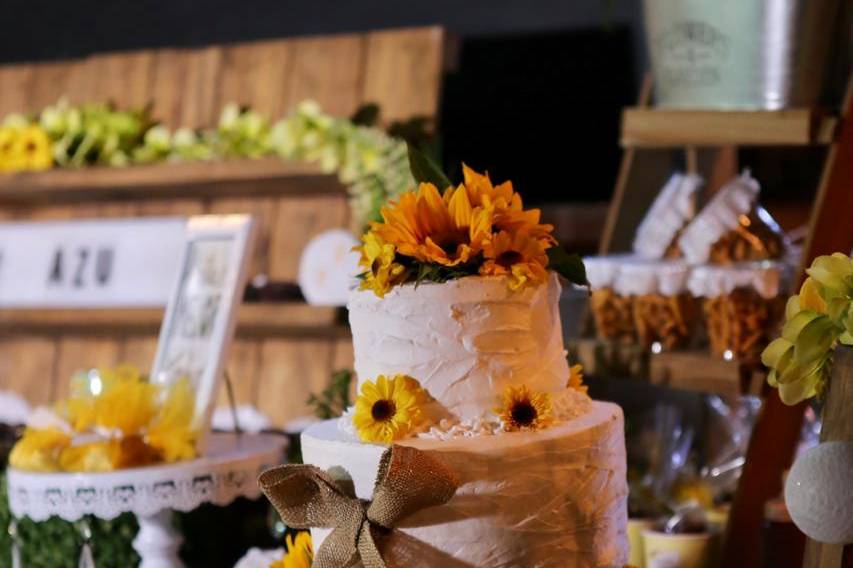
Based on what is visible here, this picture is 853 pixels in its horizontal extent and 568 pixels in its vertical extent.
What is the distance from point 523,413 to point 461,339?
0.44 feet

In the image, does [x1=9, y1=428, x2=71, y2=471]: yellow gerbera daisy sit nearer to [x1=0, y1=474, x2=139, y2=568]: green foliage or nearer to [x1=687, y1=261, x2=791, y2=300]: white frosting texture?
[x1=0, y1=474, x2=139, y2=568]: green foliage

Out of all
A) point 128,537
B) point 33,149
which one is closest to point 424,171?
point 128,537

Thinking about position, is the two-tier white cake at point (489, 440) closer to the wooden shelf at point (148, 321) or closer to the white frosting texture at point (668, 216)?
the white frosting texture at point (668, 216)

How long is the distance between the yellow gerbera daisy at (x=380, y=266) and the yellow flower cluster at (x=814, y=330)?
51 cm

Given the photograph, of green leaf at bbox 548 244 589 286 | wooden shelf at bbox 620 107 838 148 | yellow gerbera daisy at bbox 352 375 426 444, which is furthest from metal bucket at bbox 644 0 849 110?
yellow gerbera daisy at bbox 352 375 426 444

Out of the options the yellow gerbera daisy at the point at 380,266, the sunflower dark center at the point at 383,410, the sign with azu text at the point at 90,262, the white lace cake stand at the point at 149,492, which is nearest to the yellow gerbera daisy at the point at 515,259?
the yellow gerbera daisy at the point at 380,266

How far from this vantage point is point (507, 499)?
175cm

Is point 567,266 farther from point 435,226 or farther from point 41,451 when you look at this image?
point 41,451

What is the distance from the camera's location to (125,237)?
13.0 feet

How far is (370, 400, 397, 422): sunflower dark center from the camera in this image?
1.80 m

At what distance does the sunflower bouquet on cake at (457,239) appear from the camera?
1.79 m

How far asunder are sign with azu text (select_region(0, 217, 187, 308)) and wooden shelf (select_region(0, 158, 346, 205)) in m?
0.10

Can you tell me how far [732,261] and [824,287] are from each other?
2.89ft

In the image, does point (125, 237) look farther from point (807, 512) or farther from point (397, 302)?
point (807, 512)
